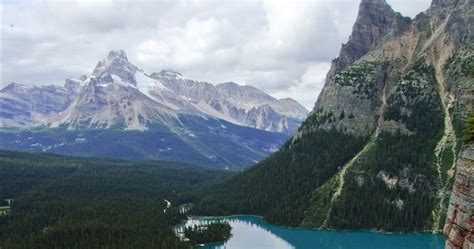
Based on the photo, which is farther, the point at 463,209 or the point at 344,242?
the point at 344,242

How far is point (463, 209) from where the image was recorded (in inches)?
1849

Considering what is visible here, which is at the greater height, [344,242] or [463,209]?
[463,209]

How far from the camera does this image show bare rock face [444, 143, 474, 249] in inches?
1786

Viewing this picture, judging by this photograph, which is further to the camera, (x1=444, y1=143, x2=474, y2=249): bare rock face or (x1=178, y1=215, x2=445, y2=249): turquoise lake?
(x1=178, y1=215, x2=445, y2=249): turquoise lake

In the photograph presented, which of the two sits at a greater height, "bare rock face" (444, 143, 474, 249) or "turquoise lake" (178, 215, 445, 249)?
"bare rock face" (444, 143, 474, 249)

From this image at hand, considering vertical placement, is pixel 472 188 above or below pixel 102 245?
above

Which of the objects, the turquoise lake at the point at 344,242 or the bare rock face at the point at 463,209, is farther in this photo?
the turquoise lake at the point at 344,242

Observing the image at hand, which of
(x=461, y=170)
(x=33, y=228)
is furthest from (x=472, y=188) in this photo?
(x=33, y=228)

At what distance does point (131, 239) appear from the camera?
535 ft

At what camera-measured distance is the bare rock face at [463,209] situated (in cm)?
4538

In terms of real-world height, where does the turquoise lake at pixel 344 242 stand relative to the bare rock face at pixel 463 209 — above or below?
below

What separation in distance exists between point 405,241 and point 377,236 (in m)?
13.0

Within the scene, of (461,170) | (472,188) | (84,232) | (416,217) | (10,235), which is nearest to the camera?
(472,188)

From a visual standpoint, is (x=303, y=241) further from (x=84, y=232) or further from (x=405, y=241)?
(x=84, y=232)
